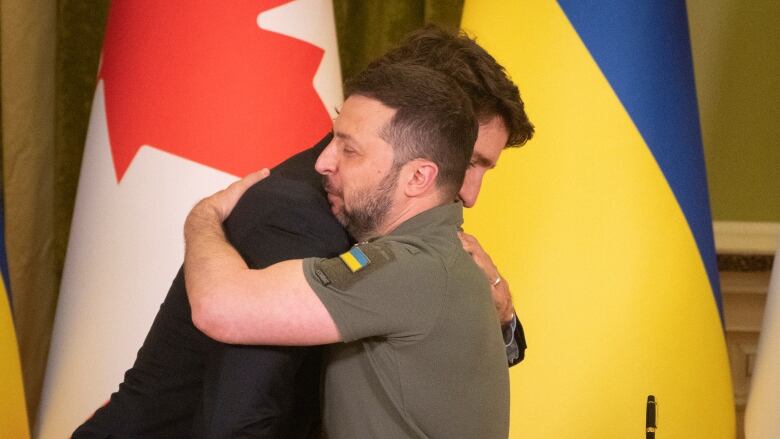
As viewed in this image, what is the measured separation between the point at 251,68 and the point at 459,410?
735 millimetres

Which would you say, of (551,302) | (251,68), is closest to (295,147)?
(251,68)

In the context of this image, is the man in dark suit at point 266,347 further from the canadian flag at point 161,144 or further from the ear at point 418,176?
the canadian flag at point 161,144

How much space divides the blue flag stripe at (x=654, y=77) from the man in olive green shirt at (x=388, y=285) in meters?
0.62

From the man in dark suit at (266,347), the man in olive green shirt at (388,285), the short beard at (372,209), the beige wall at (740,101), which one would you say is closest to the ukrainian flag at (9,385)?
the man in dark suit at (266,347)

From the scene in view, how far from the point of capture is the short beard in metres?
0.89

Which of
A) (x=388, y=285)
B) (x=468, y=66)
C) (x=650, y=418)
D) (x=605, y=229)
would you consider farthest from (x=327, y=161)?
(x=605, y=229)

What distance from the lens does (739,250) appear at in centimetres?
212

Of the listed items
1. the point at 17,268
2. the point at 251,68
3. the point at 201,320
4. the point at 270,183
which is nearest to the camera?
the point at 201,320

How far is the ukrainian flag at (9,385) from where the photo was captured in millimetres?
1389

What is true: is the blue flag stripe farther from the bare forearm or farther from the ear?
the bare forearm

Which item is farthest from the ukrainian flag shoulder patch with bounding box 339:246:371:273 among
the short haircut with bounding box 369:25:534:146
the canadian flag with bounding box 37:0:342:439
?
the canadian flag with bounding box 37:0:342:439

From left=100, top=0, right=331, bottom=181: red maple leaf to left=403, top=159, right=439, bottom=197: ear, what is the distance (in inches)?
21.7

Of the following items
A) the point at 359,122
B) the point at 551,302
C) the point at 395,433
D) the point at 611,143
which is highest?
the point at 611,143

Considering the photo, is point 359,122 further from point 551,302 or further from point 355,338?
point 551,302
